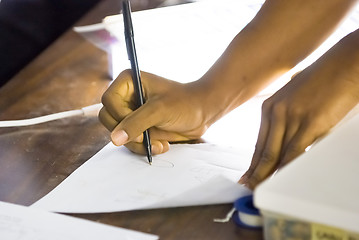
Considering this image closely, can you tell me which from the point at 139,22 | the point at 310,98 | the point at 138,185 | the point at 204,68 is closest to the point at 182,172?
the point at 138,185

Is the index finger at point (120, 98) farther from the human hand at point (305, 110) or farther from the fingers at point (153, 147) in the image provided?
the human hand at point (305, 110)

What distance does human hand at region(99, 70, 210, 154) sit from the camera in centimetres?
99

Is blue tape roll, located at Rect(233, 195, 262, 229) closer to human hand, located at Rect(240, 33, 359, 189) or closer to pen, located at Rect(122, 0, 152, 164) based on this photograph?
human hand, located at Rect(240, 33, 359, 189)

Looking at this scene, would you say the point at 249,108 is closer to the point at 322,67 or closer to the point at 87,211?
the point at 322,67

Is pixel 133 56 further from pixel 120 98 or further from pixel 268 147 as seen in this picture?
pixel 268 147

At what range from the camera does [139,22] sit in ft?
4.22

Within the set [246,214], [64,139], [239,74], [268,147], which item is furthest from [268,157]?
[64,139]

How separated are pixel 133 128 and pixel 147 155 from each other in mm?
42

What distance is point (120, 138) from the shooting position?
3.18 ft

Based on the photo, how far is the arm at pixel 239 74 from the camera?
1.03 metres

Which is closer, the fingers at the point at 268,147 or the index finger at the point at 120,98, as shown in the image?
the fingers at the point at 268,147

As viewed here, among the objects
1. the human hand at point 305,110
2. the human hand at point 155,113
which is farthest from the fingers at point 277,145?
the human hand at point 155,113

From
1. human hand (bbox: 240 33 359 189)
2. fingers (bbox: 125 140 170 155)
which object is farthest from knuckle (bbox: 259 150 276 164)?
fingers (bbox: 125 140 170 155)

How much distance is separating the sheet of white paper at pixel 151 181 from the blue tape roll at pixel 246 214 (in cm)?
2
